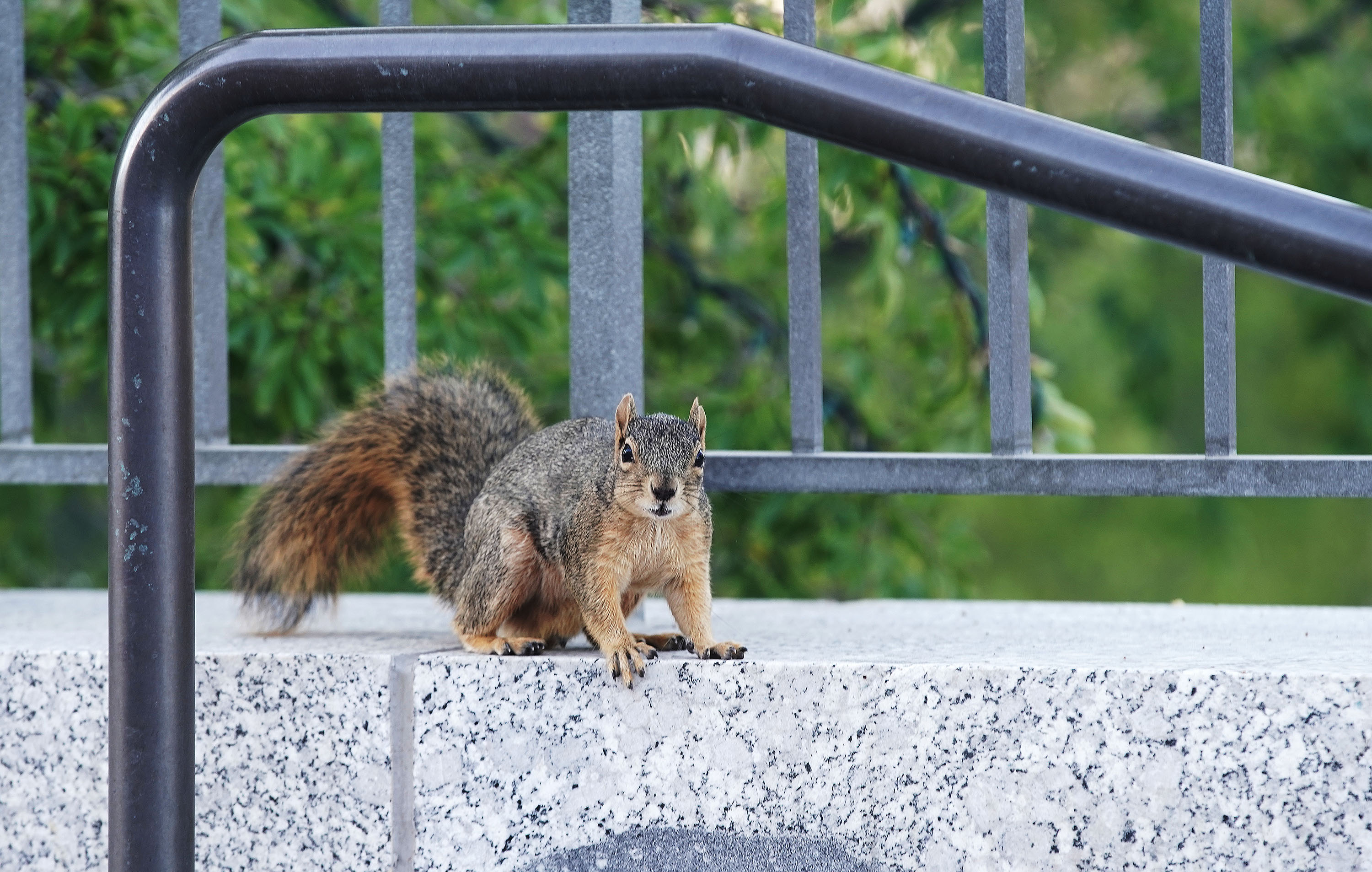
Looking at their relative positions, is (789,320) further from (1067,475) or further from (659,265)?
(659,265)

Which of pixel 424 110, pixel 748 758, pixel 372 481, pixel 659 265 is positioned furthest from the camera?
pixel 659 265

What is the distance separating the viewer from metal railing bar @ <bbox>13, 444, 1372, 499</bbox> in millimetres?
1155

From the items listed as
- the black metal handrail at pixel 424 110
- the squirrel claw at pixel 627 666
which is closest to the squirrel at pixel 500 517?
the squirrel claw at pixel 627 666

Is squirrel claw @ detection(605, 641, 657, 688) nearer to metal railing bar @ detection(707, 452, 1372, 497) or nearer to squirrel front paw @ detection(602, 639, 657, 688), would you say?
squirrel front paw @ detection(602, 639, 657, 688)

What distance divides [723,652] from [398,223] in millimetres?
586

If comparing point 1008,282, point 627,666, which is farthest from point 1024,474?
point 627,666

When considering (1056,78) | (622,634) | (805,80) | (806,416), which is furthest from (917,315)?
(1056,78)

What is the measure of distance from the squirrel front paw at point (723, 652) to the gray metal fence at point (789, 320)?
0.21 meters

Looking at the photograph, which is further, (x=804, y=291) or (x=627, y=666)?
(x=804, y=291)

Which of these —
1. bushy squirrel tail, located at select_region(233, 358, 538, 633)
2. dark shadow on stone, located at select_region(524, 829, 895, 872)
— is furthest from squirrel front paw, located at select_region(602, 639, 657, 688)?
bushy squirrel tail, located at select_region(233, 358, 538, 633)

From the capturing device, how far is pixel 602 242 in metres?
1.34

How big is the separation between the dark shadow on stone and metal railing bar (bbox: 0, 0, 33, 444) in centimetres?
79

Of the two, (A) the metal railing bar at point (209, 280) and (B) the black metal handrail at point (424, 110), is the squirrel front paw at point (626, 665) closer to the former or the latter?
(B) the black metal handrail at point (424, 110)

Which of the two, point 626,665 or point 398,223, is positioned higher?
point 398,223
